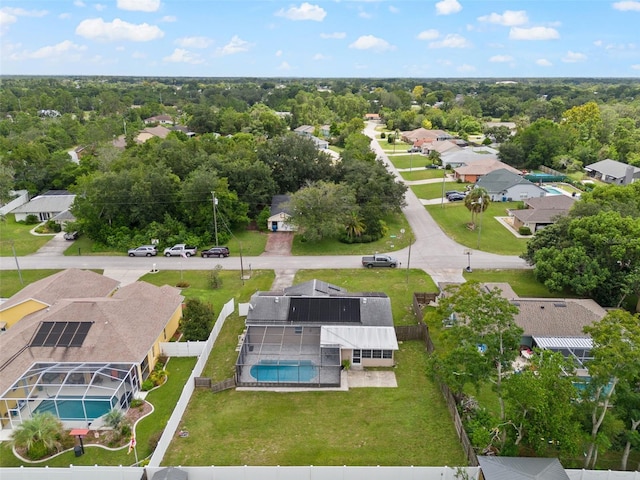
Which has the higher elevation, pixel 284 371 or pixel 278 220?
pixel 278 220

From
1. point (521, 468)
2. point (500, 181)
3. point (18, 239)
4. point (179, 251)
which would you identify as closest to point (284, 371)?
point (521, 468)

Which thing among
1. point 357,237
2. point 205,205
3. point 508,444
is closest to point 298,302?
point 508,444

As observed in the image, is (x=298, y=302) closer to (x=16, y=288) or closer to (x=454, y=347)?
(x=454, y=347)

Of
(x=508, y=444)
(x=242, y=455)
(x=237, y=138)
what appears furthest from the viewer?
(x=237, y=138)

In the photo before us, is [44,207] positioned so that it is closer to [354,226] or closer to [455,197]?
[354,226]

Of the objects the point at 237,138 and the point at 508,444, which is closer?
the point at 508,444

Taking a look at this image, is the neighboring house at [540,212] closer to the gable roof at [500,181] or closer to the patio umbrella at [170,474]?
the gable roof at [500,181]
